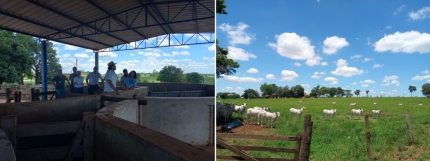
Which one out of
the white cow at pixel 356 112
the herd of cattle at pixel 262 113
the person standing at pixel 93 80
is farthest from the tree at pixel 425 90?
the person standing at pixel 93 80

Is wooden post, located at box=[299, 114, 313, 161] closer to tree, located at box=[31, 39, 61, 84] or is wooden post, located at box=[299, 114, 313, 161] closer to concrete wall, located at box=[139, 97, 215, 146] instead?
concrete wall, located at box=[139, 97, 215, 146]

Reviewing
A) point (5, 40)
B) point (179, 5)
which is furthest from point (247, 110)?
point (5, 40)

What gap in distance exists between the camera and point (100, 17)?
523 centimetres

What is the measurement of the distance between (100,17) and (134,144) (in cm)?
457

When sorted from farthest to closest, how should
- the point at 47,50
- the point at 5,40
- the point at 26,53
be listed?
1. the point at 47,50
2. the point at 26,53
3. the point at 5,40

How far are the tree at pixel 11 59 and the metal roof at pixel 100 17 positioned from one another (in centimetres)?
37

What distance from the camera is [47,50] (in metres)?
5.24

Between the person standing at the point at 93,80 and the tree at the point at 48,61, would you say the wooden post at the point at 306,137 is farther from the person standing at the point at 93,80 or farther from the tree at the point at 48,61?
the tree at the point at 48,61

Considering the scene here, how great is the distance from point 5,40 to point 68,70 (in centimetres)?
93

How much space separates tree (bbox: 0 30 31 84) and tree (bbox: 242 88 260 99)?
2938mm

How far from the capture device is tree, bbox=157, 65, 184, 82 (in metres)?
8.09

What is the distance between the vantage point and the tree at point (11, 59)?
339cm

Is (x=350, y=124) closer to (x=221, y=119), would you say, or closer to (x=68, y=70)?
(x=221, y=119)

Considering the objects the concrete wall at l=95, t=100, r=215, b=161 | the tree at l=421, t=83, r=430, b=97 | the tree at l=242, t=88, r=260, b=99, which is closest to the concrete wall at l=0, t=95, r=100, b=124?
the concrete wall at l=95, t=100, r=215, b=161
